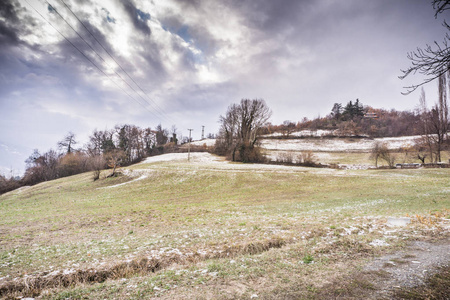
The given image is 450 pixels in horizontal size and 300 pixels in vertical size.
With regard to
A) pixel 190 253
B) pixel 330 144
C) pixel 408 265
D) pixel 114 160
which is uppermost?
pixel 114 160

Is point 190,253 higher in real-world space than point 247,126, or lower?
lower

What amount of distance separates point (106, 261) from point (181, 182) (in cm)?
2729

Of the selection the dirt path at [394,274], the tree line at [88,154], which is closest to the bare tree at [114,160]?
the tree line at [88,154]

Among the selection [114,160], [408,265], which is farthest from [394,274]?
[114,160]

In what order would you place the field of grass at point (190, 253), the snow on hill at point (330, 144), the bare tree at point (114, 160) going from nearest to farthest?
the field of grass at point (190, 253), the bare tree at point (114, 160), the snow on hill at point (330, 144)

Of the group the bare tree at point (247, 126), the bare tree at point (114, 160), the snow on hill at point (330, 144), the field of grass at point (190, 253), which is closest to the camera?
the field of grass at point (190, 253)

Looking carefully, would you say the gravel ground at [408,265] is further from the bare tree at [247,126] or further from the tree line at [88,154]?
the tree line at [88,154]

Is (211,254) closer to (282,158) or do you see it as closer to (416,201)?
(416,201)

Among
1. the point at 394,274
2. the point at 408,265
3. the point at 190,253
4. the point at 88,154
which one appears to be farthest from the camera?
the point at 88,154

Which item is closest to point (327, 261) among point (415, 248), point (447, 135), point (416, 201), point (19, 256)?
point (415, 248)

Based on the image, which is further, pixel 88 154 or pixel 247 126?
pixel 88 154

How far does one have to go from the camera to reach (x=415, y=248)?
6480 mm

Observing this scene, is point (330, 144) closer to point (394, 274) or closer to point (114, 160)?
point (114, 160)

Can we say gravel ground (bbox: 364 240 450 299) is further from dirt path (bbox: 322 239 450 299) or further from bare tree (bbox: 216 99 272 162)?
bare tree (bbox: 216 99 272 162)
